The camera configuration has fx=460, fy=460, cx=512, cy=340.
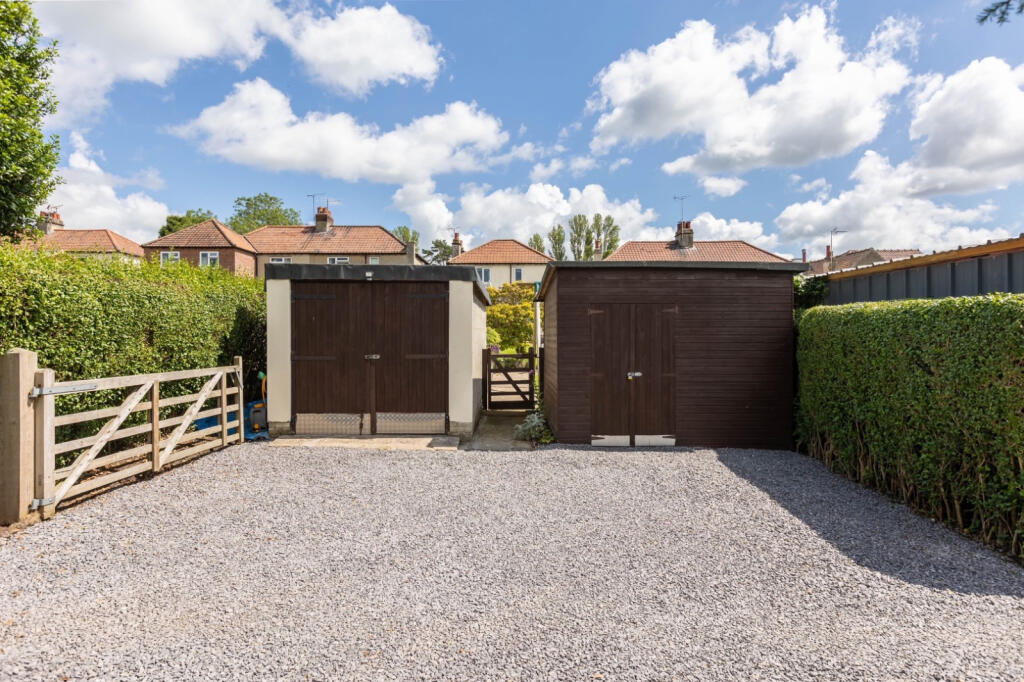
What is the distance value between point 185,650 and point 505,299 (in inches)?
909

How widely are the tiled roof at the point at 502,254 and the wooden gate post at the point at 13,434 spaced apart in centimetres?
2884

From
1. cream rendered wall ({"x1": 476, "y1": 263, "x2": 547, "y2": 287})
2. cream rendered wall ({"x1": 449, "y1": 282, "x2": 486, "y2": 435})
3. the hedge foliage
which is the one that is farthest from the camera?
cream rendered wall ({"x1": 476, "y1": 263, "x2": 547, "y2": 287})

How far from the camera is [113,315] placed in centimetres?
534

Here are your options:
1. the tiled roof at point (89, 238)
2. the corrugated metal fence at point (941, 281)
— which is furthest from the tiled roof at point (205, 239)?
the corrugated metal fence at point (941, 281)

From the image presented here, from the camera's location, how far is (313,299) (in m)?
7.43

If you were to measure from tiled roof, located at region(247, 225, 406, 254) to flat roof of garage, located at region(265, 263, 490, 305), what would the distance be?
24.7 metres

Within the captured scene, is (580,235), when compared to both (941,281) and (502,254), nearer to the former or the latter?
(502,254)

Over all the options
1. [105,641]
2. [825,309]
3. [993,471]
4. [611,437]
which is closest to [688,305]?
[825,309]

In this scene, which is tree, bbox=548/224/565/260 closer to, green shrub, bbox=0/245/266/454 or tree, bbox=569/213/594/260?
tree, bbox=569/213/594/260

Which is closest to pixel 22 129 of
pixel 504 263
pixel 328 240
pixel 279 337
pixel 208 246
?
pixel 279 337

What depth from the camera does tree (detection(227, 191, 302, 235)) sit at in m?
47.7

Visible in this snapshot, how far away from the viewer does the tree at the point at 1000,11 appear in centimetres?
330

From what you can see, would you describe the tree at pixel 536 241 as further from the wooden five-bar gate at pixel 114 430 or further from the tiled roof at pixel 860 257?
the wooden five-bar gate at pixel 114 430

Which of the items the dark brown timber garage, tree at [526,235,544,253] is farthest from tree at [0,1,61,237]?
tree at [526,235,544,253]
